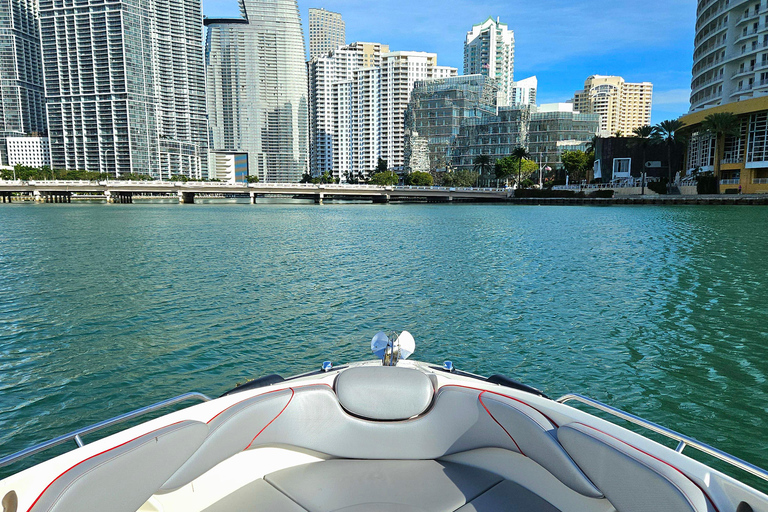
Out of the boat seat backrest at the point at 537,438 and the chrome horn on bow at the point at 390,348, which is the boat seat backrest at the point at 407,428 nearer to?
the boat seat backrest at the point at 537,438

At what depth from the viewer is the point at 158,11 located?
185500mm

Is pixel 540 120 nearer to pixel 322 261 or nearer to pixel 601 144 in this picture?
pixel 601 144

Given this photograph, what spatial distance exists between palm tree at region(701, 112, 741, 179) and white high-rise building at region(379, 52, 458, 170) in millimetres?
128558

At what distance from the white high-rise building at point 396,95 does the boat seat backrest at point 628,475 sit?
616 feet

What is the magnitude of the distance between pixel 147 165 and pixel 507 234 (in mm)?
177311

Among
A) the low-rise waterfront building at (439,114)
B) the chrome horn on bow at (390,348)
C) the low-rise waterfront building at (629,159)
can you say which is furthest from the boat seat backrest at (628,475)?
the low-rise waterfront building at (439,114)

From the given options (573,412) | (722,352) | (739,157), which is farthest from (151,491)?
(739,157)

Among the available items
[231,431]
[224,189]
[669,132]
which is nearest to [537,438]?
[231,431]

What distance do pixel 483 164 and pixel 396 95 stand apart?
232ft

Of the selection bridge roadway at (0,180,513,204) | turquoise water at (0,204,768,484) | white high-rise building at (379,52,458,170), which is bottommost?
turquoise water at (0,204,768,484)

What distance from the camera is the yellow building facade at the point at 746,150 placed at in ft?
200

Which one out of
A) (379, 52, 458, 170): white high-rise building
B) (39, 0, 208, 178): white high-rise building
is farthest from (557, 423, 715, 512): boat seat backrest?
(39, 0, 208, 178): white high-rise building

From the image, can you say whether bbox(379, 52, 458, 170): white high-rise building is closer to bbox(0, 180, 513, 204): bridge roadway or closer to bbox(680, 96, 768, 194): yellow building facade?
bbox(0, 180, 513, 204): bridge roadway

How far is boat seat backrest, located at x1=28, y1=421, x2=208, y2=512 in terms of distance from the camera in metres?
2.54
